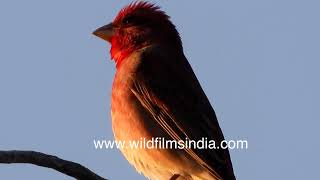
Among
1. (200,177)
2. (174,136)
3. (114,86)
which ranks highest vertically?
(114,86)

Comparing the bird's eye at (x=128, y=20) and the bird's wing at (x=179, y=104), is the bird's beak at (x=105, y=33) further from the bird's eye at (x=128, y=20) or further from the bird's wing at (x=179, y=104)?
the bird's wing at (x=179, y=104)

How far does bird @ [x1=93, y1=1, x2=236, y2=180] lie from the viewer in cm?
510

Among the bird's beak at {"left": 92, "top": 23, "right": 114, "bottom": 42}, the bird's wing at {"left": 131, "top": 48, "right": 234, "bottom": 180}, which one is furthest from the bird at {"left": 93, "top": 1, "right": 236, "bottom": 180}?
the bird's beak at {"left": 92, "top": 23, "right": 114, "bottom": 42}

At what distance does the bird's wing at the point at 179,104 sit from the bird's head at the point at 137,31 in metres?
0.29

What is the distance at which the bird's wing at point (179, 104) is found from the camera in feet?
16.5

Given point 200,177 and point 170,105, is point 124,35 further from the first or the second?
point 200,177

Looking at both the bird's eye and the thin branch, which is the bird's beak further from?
the thin branch

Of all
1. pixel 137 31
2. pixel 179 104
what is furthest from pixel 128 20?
pixel 179 104

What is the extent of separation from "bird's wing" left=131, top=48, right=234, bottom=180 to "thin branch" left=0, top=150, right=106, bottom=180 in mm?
1695

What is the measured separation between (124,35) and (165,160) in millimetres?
1757

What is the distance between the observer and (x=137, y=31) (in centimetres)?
635

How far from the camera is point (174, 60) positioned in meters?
6.09

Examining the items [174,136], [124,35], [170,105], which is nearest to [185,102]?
[170,105]

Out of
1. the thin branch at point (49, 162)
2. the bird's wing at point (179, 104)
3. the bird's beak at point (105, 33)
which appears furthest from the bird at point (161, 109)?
the thin branch at point (49, 162)
